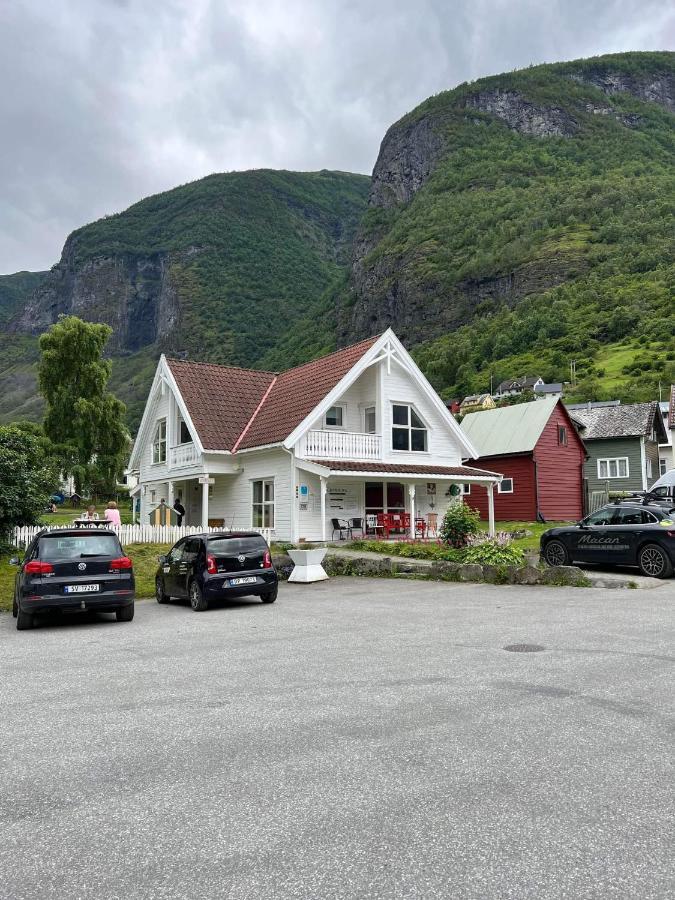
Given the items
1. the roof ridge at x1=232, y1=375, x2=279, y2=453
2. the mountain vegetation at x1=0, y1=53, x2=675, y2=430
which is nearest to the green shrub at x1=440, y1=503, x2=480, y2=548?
the roof ridge at x1=232, y1=375, x2=279, y2=453

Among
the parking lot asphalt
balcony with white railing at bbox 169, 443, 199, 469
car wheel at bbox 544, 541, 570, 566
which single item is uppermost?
balcony with white railing at bbox 169, 443, 199, 469

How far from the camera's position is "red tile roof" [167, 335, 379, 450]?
27016 mm

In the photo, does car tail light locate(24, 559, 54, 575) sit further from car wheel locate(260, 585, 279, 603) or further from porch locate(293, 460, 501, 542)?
porch locate(293, 460, 501, 542)

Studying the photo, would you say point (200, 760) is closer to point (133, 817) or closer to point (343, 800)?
point (133, 817)

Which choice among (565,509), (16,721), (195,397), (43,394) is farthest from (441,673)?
(43,394)

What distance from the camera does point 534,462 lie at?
125 ft

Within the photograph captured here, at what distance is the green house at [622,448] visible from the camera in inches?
1801

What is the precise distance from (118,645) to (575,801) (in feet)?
24.8

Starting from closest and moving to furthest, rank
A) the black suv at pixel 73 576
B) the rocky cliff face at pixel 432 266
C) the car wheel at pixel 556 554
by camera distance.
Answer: the black suv at pixel 73 576 → the car wheel at pixel 556 554 → the rocky cliff face at pixel 432 266

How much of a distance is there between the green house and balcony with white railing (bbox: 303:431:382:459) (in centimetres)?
2251

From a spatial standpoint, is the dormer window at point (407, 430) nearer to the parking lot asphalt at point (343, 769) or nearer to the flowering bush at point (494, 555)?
the flowering bush at point (494, 555)

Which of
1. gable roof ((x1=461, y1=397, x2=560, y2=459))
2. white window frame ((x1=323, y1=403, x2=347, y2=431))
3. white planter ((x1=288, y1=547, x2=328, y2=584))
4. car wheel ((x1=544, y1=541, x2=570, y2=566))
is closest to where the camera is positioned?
white planter ((x1=288, y1=547, x2=328, y2=584))

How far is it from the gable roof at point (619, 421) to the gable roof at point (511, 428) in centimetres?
865

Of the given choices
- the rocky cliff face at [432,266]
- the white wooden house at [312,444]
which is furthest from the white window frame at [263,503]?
the rocky cliff face at [432,266]
